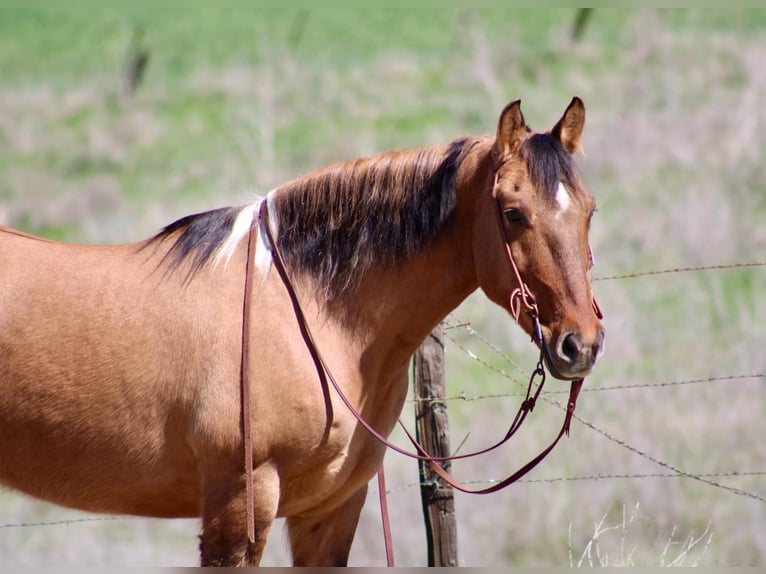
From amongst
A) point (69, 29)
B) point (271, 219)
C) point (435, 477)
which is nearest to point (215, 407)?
point (271, 219)

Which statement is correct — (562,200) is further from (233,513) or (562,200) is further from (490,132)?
(490,132)

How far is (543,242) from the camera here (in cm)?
335

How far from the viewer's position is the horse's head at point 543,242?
3.27 metres

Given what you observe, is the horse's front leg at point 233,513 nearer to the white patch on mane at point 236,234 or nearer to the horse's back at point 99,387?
the horse's back at point 99,387

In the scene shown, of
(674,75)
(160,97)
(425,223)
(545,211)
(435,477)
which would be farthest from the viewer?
(160,97)

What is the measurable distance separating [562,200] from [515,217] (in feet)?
0.61

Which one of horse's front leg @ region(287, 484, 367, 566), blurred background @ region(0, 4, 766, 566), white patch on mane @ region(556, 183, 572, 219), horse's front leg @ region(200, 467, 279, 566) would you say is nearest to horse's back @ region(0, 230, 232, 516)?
horse's front leg @ region(200, 467, 279, 566)

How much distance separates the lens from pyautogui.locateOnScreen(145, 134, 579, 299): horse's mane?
3.72 meters

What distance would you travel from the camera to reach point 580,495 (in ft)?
35.1

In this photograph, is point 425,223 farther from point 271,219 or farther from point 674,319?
point 674,319

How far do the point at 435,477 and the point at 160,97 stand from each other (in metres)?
20.8

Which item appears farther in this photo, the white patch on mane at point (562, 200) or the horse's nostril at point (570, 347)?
the white patch on mane at point (562, 200)

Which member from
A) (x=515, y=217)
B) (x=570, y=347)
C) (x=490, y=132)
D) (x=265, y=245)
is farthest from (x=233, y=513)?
(x=490, y=132)

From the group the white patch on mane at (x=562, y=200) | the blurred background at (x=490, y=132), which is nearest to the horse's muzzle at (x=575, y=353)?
the white patch on mane at (x=562, y=200)
